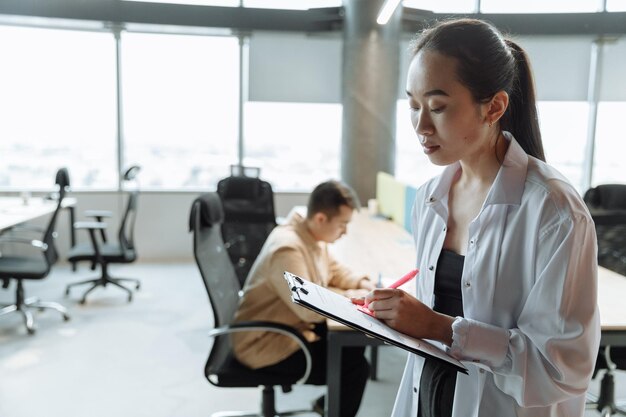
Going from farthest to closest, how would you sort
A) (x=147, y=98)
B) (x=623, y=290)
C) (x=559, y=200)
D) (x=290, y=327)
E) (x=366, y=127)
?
(x=147, y=98) → (x=366, y=127) → (x=623, y=290) → (x=290, y=327) → (x=559, y=200)

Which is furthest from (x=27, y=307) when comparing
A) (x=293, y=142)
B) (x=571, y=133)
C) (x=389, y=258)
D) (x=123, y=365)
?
(x=571, y=133)

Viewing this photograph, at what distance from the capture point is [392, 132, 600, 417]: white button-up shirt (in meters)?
0.86

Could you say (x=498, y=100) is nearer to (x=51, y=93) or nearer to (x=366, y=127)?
(x=366, y=127)

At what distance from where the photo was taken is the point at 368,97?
5.58 m

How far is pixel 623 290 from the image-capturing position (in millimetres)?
2283

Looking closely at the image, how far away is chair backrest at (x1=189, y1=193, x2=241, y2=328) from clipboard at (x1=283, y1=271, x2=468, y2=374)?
1022 millimetres

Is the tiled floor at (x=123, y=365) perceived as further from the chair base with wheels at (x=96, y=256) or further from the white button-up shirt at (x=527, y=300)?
the white button-up shirt at (x=527, y=300)

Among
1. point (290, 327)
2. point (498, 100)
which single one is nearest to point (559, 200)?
point (498, 100)

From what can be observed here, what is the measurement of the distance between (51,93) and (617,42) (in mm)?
6179

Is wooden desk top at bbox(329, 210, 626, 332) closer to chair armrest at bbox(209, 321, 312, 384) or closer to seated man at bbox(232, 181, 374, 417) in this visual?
chair armrest at bbox(209, 321, 312, 384)

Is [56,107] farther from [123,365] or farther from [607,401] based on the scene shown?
[607,401]

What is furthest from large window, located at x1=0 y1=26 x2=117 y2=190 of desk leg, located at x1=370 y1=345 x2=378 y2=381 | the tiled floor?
desk leg, located at x1=370 y1=345 x2=378 y2=381

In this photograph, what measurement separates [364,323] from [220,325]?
4.01ft

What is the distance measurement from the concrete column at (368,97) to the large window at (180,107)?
4.69 ft
